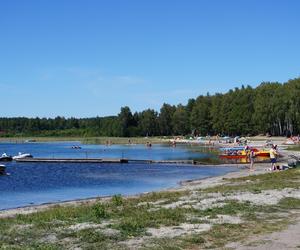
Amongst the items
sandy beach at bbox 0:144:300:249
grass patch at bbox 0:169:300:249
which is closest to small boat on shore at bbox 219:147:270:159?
sandy beach at bbox 0:144:300:249

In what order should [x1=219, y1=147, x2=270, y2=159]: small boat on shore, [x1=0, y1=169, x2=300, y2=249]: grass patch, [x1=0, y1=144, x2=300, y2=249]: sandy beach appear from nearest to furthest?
1. [x1=0, y1=144, x2=300, y2=249]: sandy beach
2. [x1=0, y1=169, x2=300, y2=249]: grass patch
3. [x1=219, y1=147, x2=270, y2=159]: small boat on shore

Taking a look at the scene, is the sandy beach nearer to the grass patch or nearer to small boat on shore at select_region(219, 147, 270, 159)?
the grass patch

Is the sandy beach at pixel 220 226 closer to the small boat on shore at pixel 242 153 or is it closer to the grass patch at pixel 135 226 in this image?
the grass patch at pixel 135 226

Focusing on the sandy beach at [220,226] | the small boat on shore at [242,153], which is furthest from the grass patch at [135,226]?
the small boat on shore at [242,153]

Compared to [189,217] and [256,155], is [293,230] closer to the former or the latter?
[189,217]

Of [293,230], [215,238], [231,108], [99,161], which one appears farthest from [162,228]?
[231,108]

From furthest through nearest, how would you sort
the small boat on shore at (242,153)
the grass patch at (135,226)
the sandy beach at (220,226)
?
the small boat on shore at (242,153)
the grass patch at (135,226)
the sandy beach at (220,226)

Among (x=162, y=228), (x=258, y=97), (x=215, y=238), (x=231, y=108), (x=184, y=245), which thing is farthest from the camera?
(x=231, y=108)

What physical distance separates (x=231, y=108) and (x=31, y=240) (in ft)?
536

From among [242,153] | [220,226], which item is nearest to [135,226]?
[220,226]

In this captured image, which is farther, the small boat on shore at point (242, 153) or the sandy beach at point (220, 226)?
the small boat on shore at point (242, 153)

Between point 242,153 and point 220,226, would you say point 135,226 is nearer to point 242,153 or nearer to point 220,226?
point 220,226

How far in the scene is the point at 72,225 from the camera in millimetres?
17844

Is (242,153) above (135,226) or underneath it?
underneath
